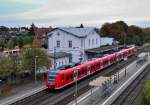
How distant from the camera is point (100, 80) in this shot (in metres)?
45.5

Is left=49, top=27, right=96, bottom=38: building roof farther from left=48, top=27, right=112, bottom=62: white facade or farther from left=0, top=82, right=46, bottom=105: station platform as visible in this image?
left=0, top=82, right=46, bottom=105: station platform

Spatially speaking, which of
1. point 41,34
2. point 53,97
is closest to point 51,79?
point 53,97

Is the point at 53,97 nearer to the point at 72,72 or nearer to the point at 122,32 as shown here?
the point at 72,72

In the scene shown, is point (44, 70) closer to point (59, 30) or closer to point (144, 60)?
point (59, 30)

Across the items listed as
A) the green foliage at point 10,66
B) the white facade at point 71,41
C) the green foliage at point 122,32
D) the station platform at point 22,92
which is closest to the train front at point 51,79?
the station platform at point 22,92

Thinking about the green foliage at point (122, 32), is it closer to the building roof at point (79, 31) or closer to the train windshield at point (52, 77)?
the building roof at point (79, 31)

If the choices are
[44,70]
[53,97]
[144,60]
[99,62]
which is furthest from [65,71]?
[144,60]

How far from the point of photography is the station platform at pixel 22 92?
44.2 metres

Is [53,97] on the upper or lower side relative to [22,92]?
lower

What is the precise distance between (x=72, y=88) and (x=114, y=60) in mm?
32725

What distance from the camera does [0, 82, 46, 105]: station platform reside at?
145 ft

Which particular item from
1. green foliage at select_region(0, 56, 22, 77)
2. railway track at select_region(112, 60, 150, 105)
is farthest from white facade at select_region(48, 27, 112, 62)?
green foliage at select_region(0, 56, 22, 77)

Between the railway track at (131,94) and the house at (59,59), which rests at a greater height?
the house at (59,59)

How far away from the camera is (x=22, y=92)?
4903 centimetres
